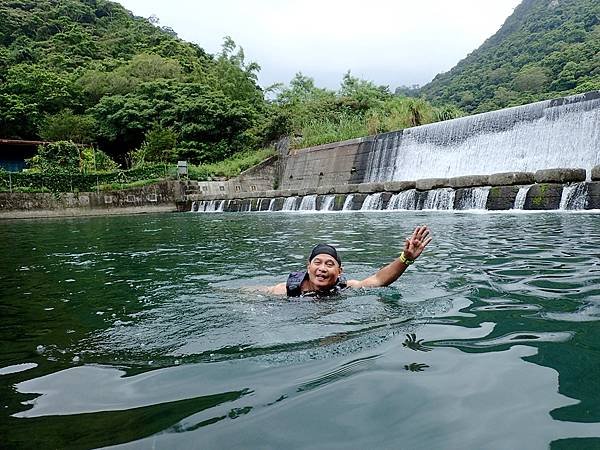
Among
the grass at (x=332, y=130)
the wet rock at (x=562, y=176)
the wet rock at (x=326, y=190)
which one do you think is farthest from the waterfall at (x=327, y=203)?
the grass at (x=332, y=130)

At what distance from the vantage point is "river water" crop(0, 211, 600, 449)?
1649mm

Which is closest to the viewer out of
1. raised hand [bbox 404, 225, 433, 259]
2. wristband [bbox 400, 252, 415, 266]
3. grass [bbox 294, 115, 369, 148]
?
raised hand [bbox 404, 225, 433, 259]

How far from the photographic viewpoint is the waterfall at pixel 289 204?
59.7ft

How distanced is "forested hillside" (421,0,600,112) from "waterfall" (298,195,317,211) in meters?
24.4

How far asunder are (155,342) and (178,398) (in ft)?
3.02

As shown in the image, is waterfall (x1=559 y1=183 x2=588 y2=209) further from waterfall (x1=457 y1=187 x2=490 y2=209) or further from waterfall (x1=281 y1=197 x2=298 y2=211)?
waterfall (x1=281 y1=197 x2=298 y2=211)

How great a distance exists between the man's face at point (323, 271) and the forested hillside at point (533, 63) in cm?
3452

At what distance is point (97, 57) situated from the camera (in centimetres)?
4900

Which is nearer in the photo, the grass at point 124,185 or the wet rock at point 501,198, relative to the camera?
the wet rock at point 501,198

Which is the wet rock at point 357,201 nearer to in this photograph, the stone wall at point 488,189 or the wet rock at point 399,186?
the stone wall at point 488,189

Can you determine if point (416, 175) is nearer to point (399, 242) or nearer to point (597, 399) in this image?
point (399, 242)

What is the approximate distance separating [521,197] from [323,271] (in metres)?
9.01

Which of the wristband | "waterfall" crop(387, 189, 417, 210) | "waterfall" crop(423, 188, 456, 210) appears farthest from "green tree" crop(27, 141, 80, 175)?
the wristband

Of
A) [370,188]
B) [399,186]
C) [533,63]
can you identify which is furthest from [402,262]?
[533,63]
